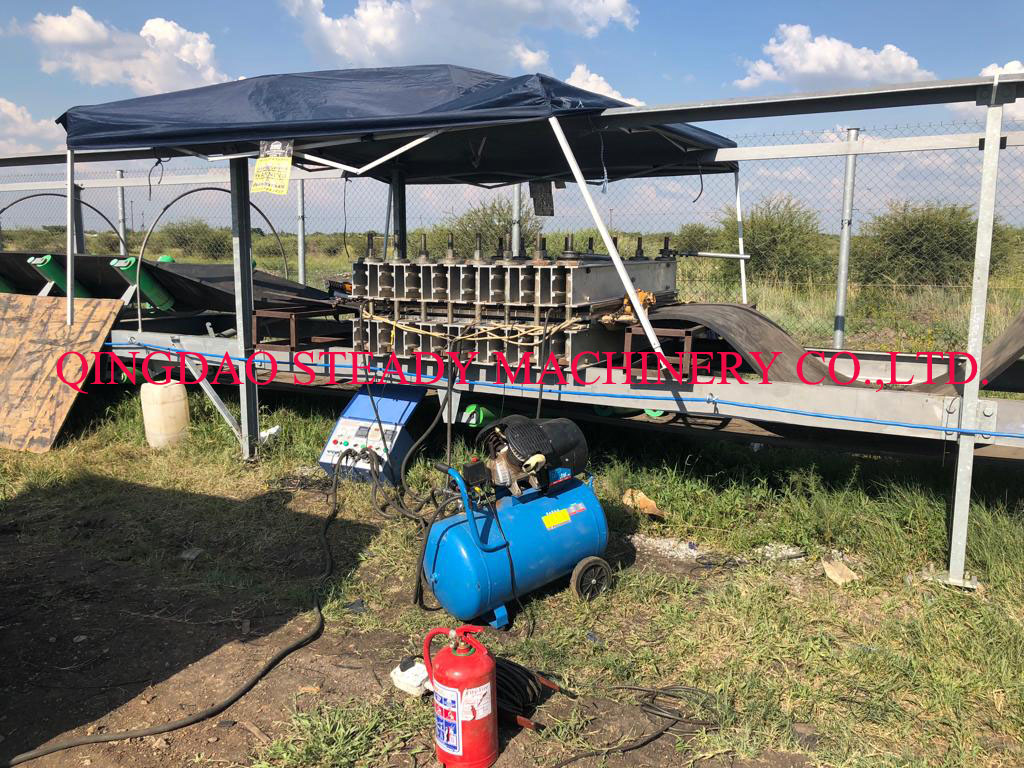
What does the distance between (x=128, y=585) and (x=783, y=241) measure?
477 inches

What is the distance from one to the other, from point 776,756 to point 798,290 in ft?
32.7

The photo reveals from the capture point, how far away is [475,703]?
2828 mm

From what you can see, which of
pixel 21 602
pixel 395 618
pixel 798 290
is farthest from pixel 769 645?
pixel 798 290

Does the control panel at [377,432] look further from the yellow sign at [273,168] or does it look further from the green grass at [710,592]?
the yellow sign at [273,168]

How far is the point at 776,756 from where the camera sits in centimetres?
294

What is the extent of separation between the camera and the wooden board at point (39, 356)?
6812 millimetres

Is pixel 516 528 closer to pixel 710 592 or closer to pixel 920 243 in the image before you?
pixel 710 592

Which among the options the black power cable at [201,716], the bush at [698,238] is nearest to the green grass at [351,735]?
the black power cable at [201,716]

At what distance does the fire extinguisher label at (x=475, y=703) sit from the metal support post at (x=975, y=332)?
2.78 metres

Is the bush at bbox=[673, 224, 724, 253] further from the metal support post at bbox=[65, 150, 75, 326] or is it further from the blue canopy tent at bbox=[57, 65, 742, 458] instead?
the metal support post at bbox=[65, 150, 75, 326]

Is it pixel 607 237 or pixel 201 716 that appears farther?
pixel 607 237

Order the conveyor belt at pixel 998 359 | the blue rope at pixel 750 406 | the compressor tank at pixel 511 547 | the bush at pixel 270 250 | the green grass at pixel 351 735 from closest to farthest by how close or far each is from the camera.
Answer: the green grass at pixel 351 735 < the compressor tank at pixel 511 547 < the conveyor belt at pixel 998 359 < the blue rope at pixel 750 406 < the bush at pixel 270 250

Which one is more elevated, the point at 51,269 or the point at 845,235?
the point at 845,235

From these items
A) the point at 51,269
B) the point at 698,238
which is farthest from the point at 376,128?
the point at 698,238
